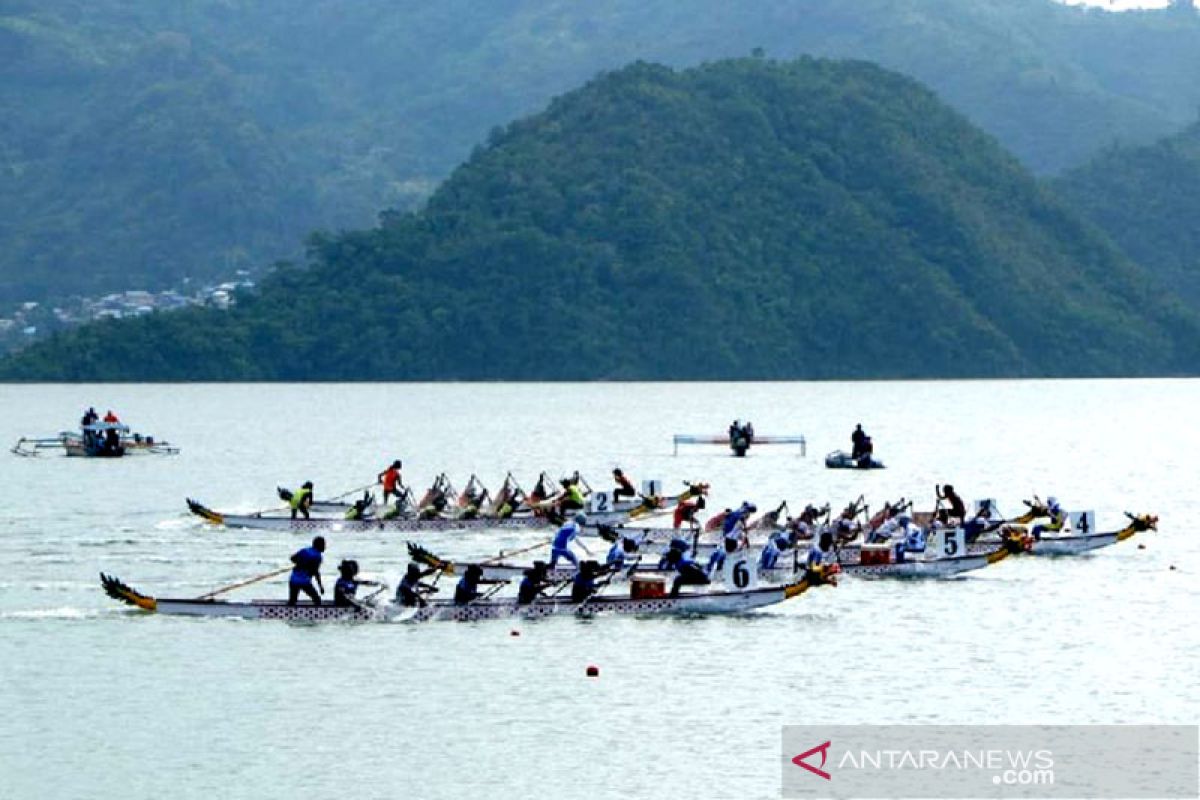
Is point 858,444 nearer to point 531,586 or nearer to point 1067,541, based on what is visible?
point 1067,541

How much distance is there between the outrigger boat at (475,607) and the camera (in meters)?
57.5

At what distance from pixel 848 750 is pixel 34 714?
16918 mm

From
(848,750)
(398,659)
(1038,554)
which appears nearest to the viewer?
(848,750)

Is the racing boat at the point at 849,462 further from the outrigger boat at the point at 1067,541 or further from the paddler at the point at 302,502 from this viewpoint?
the outrigger boat at the point at 1067,541

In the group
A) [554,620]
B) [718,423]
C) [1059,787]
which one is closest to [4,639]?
[554,620]

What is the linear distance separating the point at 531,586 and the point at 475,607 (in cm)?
151

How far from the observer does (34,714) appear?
163 feet

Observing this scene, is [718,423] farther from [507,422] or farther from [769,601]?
[769,601]

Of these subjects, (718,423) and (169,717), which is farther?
(718,423)

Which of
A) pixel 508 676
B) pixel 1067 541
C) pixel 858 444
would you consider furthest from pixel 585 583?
pixel 858 444

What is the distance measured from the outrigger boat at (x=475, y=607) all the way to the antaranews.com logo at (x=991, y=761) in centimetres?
1058

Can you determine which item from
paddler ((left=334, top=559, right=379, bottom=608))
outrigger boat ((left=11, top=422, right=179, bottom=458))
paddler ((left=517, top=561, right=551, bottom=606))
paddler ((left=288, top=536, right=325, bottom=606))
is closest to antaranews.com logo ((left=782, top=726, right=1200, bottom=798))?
paddler ((left=517, top=561, right=551, bottom=606))

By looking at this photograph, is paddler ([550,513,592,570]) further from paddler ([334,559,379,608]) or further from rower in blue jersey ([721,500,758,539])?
rower in blue jersey ([721,500,758,539])

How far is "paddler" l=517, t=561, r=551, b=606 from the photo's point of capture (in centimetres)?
5753
